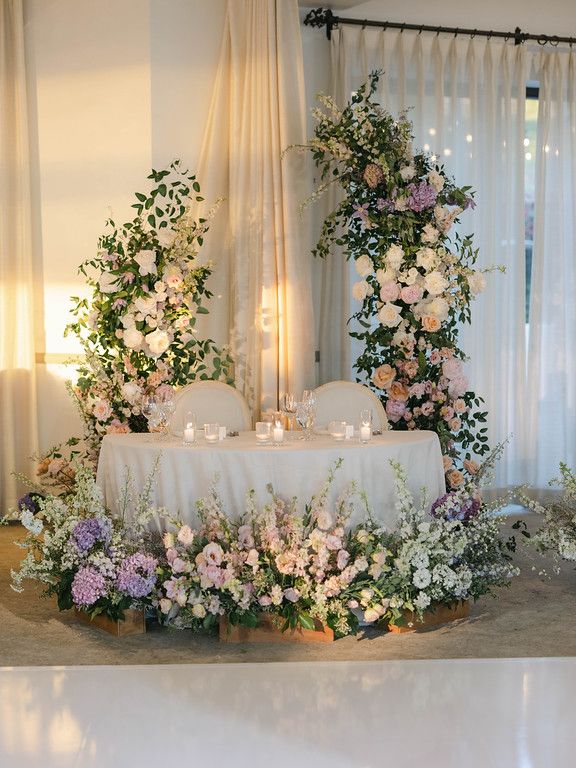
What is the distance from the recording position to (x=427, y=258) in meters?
5.31

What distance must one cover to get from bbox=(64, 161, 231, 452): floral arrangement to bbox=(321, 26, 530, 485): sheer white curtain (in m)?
1.81

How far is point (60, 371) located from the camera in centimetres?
642

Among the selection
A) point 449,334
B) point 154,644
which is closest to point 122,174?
point 449,334

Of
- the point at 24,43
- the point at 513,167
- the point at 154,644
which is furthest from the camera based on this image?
the point at 513,167

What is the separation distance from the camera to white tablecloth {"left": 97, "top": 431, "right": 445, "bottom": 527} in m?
4.22

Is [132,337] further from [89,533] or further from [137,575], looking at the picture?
[137,575]

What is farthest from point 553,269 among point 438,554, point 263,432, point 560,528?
point 438,554

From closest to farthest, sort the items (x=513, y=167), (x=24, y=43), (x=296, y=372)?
(x=296, y=372) → (x=24, y=43) → (x=513, y=167)

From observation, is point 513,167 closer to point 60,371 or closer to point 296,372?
point 296,372

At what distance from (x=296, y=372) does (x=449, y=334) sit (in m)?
0.89

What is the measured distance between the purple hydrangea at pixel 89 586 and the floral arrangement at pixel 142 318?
1.34 meters

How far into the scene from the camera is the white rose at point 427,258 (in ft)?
17.4

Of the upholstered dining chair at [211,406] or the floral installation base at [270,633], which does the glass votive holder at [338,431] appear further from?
the floral installation base at [270,633]

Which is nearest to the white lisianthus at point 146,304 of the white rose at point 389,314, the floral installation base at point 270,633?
the white rose at point 389,314
